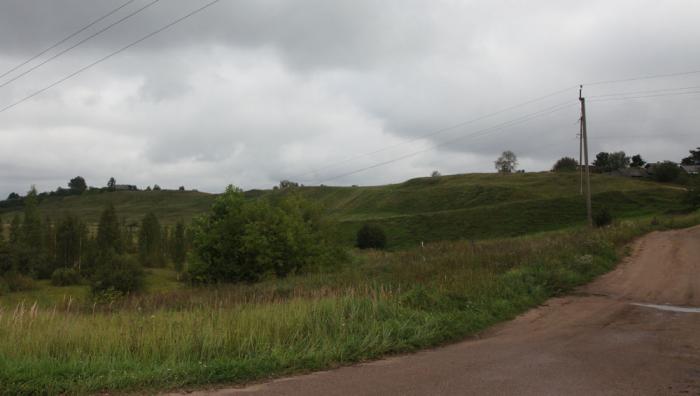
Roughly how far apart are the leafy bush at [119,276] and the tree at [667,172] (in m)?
88.8

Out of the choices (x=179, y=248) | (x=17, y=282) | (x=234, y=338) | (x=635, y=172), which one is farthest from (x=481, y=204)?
(x=234, y=338)

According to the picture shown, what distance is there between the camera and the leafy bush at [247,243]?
3566 cm

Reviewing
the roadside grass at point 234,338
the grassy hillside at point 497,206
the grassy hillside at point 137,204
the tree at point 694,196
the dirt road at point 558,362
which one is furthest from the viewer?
the grassy hillside at point 137,204

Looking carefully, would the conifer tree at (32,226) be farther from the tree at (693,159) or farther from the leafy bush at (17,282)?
the tree at (693,159)

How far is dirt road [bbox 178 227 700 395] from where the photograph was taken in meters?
5.93

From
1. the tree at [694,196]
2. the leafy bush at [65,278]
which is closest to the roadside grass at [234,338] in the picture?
the tree at [694,196]

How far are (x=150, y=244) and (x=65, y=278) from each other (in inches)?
691

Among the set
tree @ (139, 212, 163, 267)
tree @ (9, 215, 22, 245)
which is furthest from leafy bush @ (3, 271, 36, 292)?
tree @ (139, 212, 163, 267)

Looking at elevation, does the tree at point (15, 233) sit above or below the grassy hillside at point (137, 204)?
below

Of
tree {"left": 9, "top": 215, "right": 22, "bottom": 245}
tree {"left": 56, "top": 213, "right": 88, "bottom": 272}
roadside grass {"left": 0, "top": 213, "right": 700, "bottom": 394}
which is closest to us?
roadside grass {"left": 0, "top": 213, "right": 700, "bottom": 394}

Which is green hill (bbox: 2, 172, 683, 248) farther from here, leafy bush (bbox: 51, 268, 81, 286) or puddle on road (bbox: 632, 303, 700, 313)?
puddle on road (bbox: 632, 303, 700, 313)

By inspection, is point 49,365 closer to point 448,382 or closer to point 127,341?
point 127,341

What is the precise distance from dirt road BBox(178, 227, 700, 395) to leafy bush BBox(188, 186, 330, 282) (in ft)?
85.0

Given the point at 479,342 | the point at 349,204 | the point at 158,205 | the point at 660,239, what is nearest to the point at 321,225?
the point at 660,239
